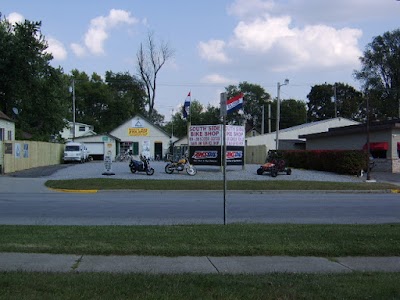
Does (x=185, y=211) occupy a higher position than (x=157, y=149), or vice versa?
(x=157, y=149)

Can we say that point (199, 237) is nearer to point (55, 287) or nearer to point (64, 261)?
point (64, 261)

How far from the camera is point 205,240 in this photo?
876cm

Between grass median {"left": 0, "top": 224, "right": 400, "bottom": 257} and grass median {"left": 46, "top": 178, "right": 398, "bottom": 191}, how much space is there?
1273 cm

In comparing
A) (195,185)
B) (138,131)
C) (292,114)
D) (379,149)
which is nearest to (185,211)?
(195,185)

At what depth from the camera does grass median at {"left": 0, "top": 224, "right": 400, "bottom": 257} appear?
8047mm

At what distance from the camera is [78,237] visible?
901cm

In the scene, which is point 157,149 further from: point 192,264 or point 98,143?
point 192,264

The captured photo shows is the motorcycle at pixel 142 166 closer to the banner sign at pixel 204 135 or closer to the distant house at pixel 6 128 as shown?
the banner sign at pixel 204 135

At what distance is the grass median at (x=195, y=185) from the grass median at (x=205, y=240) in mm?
12735

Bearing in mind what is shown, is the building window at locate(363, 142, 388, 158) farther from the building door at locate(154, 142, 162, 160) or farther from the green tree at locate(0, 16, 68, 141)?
the building door at locate(154, 142, 162, 160)

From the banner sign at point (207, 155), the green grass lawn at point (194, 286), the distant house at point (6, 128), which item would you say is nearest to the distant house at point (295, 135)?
the banner sign at point (207, 155)

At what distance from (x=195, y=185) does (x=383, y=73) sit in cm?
5728

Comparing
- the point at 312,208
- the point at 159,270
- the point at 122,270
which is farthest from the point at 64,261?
the point at 312,208

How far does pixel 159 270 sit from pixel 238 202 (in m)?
10.9
